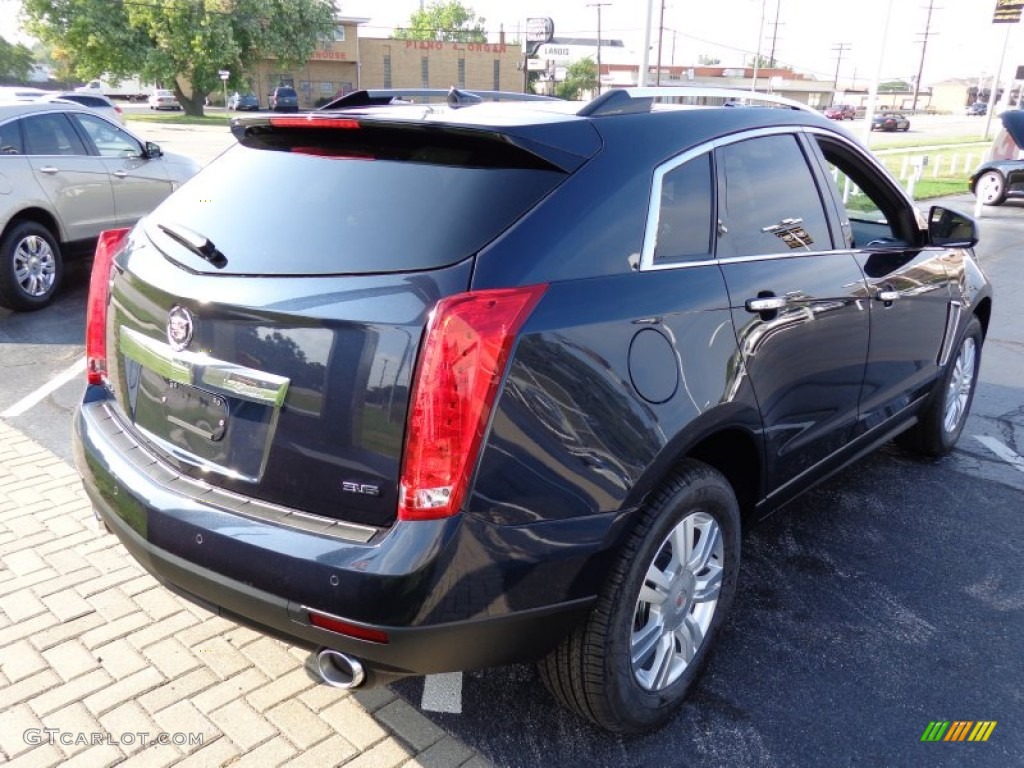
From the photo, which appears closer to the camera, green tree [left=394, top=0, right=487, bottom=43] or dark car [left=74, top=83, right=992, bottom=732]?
dark car [left=74, top=83, right=992, bottom=732]

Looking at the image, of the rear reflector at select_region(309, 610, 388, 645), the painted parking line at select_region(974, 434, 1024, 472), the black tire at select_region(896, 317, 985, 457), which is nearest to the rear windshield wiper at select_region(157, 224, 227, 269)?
the rear reflector at select_region(309, 610, 388, 645)

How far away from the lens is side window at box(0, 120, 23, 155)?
7297mm

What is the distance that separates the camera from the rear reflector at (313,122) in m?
2.50

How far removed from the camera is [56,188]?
25.2 ft

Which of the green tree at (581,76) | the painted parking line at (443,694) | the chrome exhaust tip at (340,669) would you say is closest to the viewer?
the chrome exhaust tip at (340,669)

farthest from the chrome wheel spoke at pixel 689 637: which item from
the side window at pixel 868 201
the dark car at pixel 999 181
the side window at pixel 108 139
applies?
the dark car at pixel 999 181

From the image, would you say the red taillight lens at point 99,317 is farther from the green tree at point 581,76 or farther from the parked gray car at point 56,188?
the green tree at point 581,76

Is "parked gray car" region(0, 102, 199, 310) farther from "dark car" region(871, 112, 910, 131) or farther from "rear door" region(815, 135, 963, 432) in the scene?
"dark car" region(871, 112, 910, 131)

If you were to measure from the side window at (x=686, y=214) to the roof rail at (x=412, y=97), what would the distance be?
853 millimetres

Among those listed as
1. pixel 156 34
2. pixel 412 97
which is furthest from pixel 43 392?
pixel 156 34

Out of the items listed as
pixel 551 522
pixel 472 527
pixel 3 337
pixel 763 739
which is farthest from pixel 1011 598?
pixel 3 337

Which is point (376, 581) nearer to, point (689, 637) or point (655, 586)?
point (655, 586)

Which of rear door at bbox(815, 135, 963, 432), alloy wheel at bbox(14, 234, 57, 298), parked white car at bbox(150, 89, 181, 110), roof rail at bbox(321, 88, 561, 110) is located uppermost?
roof rail at bbox(321, 88, 561, 110)

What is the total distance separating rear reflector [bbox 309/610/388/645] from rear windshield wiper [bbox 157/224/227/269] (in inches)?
39.2
